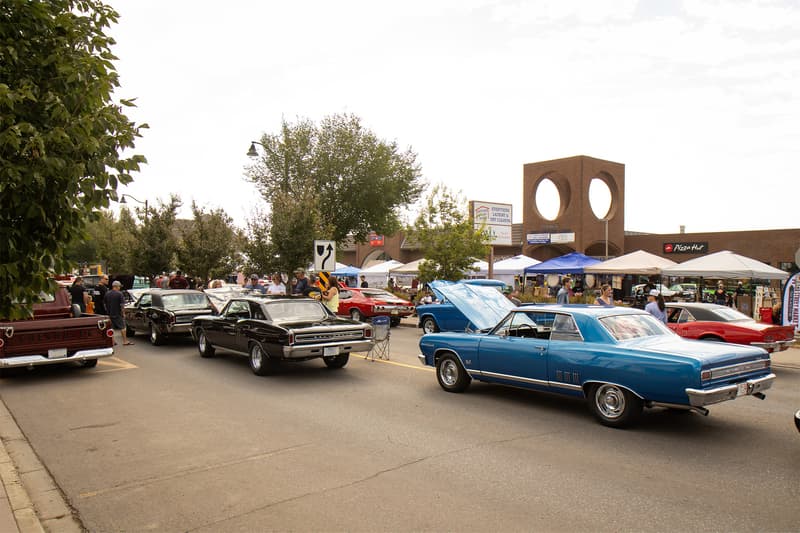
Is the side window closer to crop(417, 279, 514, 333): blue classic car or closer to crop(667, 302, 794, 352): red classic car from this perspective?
crop(417, 279, 514, 333): blue classic car

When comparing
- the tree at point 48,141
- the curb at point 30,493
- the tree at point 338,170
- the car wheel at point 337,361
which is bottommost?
the curb at point 30,493

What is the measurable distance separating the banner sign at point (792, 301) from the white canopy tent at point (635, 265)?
5.89 meters

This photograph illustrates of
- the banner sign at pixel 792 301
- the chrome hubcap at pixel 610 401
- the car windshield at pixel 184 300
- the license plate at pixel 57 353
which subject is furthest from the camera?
the banner sign at pixel 792 301

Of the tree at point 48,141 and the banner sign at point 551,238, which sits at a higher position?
the banner sign at point 551,238

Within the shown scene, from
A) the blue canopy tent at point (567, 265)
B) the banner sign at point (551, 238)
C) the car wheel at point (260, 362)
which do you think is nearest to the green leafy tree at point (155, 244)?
the blue canopy tent at point (567, 265)

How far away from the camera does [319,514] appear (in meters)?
4.50

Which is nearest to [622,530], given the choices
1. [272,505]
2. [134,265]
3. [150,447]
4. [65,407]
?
[272,505]

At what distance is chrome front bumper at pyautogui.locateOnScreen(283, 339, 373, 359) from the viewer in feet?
32.1

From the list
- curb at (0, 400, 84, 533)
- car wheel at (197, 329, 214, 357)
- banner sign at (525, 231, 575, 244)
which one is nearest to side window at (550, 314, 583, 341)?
curb at (0, 400, 84, 533)

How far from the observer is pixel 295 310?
11.2 metres

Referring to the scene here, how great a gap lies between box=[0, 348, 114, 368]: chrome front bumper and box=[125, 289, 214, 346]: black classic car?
3.38m

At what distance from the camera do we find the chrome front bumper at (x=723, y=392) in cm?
606

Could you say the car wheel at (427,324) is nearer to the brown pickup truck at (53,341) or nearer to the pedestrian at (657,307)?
the pedestrian at (657,307)

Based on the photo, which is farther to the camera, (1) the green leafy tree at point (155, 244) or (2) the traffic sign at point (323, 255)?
(1) the green leafy tree at point (155, 244)
